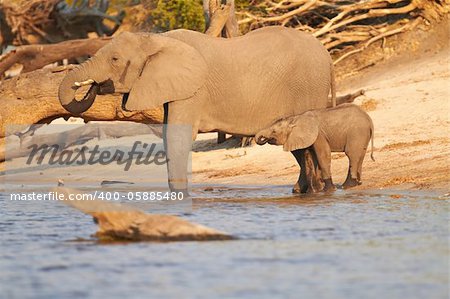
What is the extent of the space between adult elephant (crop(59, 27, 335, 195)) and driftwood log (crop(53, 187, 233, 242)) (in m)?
3.45

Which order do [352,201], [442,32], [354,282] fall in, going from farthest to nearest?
1. [442,32]
2. [352,201]
3. [354,282]

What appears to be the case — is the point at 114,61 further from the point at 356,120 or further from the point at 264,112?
the point at 356,120

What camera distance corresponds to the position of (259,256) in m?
9.11

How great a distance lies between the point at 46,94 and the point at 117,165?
392 centimetres

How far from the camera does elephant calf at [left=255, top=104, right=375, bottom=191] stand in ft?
45.4

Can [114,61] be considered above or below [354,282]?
above

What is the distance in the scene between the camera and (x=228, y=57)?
13.8 m

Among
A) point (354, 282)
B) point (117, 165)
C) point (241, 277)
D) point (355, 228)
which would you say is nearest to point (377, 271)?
point (354, 282)

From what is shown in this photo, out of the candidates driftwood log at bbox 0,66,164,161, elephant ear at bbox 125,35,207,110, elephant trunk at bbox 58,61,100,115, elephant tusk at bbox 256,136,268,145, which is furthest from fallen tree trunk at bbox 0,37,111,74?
elephant ear at bbox 125,35,207,110

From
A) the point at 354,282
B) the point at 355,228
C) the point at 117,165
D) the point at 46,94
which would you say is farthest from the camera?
the point at 117,165

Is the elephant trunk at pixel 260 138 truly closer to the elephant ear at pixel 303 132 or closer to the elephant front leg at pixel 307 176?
the elephant ear at pixel 303 132

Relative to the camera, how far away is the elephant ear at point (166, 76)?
1325 cm

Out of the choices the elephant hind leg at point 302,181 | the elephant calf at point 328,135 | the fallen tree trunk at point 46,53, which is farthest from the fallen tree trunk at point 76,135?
the elephant calf at point 328,135

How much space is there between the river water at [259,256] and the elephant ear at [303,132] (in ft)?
3.43
